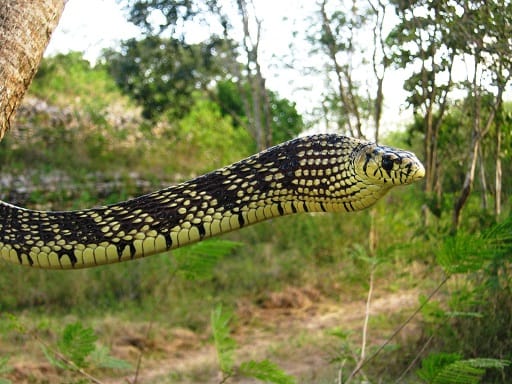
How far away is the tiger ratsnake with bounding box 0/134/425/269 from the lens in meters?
2.87

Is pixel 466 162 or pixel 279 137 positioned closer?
pixel 466 162

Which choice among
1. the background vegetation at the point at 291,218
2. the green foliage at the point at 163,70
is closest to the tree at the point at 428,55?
the background vegetation at the point at 291,218

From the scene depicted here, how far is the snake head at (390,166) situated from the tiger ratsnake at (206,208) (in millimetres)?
40

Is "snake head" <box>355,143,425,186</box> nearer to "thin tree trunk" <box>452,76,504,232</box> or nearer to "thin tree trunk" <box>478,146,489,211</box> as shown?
"thin tree trunk" <box>452,76,504,232</box>

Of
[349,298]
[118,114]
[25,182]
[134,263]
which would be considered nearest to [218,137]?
[118,114]

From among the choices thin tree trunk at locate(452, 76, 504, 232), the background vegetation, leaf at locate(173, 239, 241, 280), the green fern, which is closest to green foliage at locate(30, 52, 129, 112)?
the background vegetation

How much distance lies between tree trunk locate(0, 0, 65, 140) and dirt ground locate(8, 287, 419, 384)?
3.39 metres

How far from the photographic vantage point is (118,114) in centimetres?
1852

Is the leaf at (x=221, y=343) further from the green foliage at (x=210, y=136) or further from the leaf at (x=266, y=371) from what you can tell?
the green foliage at (x=210, y=136)

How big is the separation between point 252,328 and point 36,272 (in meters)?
2.88

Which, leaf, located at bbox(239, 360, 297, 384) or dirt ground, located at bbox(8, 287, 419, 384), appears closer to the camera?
leaf, located at bbox(239, 360, 297, 384)

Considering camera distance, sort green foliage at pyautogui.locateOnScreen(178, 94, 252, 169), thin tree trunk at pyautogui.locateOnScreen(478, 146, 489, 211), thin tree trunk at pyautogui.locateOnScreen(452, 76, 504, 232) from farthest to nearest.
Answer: green foliage at pyautogui.locateOnScreen(178, 94, 252, 169)
thin tree trunk at pyautogui.locateOnScreen(478, 146, 489, 211)
thin tree trunk at pyautogui.locateOnScreen(452, 76, 504, 232)

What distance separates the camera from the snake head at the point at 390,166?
8.72 ft

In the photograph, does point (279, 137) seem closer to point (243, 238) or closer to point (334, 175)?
point (243, 238)
